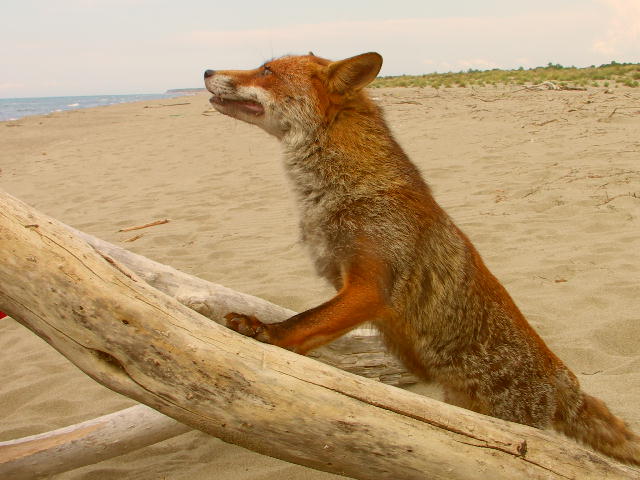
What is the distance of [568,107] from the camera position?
14992 millimetres

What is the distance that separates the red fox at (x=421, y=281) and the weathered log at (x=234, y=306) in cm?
46

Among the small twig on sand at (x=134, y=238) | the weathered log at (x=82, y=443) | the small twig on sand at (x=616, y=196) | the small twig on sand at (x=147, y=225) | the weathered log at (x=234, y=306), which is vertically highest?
the small twig on sand at (x=616, y=196)

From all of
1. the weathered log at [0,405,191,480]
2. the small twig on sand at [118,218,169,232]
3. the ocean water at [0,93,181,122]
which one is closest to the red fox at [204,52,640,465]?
the weathered log at [0,405,191,480]

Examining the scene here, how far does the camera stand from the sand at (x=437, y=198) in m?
3.92

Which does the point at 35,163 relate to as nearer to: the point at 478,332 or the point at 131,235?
the point at 131,235

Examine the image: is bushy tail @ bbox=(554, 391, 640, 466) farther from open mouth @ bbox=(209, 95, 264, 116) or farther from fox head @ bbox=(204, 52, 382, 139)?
open mouth @ bbox=(209, 95, 264, 116)

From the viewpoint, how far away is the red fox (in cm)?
290

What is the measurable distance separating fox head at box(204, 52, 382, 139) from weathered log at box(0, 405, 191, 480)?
1778 millimetres

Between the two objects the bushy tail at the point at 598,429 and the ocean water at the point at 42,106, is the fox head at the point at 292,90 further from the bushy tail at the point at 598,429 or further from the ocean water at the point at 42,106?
the ocean water at the point at 42,106

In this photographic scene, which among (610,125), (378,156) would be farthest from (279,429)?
(610,125)

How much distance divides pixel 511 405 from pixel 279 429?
1.41 m

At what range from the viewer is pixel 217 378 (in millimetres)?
2068

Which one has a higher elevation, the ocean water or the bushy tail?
the ocean water

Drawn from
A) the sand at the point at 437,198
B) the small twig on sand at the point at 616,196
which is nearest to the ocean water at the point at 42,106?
the sand at the point at 437,198
